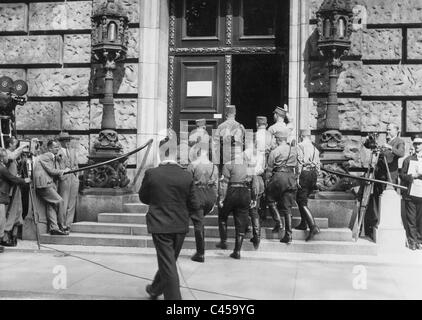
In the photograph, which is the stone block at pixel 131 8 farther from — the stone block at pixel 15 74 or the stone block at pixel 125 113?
the stone block at pixel 15 74

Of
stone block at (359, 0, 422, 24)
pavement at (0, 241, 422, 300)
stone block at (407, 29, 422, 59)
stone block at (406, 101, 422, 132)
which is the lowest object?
pavement at (0, 241, 422, 300)

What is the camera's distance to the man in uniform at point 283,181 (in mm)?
9344

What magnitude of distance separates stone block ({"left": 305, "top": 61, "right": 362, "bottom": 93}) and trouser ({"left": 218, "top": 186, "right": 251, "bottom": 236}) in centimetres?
361

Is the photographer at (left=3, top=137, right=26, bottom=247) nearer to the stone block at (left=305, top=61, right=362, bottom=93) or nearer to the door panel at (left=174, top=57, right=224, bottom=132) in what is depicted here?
the door panel at (left=174, top=57, right=224, bottom=132)

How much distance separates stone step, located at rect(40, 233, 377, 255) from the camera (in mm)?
9320

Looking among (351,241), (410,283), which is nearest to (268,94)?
(351,241)

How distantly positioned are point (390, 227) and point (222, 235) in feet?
10.6

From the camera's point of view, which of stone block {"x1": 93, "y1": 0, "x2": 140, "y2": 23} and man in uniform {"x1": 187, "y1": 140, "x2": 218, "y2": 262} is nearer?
man in uniform {"x1": 187, "y1": 140, "x2": 218, "y2": 262}

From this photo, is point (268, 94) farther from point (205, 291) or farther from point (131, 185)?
point (205, 291)

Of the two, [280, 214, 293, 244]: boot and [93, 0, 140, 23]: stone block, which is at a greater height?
[93, 0, 140, 23]: stone block

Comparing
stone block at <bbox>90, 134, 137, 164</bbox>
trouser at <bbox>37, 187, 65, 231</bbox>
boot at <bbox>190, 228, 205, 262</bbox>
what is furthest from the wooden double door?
boot at <bbox>190, 228, 205, 262</bbox>

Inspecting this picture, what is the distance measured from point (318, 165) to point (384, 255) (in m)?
2.02

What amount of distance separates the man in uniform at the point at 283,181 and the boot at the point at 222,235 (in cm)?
97

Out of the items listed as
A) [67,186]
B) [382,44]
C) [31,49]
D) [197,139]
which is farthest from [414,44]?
[31,49]
